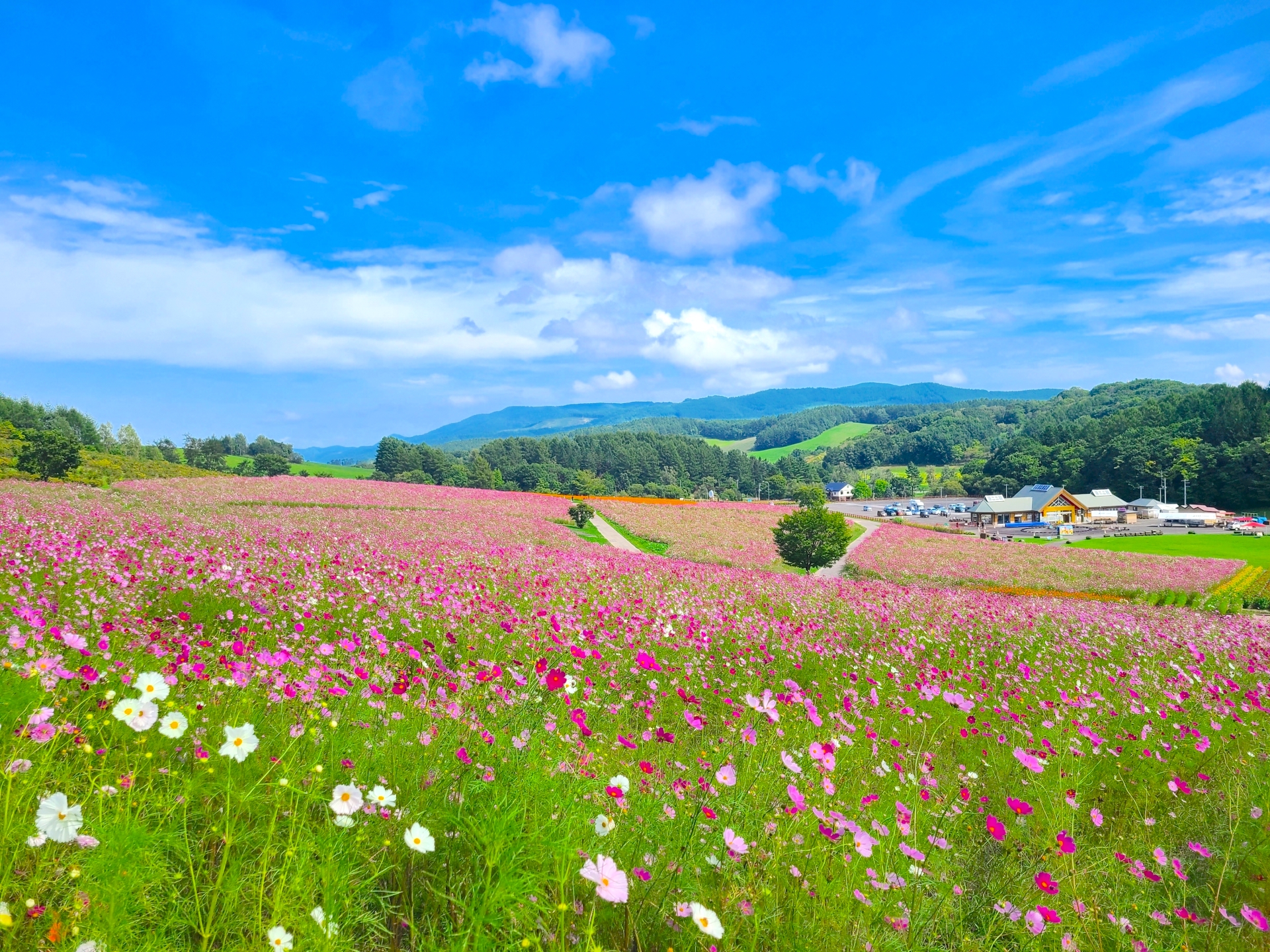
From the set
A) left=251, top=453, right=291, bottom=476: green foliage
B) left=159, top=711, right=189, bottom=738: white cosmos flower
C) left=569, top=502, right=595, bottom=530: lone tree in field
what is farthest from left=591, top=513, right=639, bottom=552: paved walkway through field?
left=251, top=453, right=291, bottom=476: green foliage

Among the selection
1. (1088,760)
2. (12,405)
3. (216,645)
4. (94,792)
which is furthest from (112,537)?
(12,405)

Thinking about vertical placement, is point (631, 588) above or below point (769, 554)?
above

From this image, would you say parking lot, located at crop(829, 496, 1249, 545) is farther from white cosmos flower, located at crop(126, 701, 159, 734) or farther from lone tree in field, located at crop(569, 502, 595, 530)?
white cosmos flower, located at crop(126, 701, 159, 734)

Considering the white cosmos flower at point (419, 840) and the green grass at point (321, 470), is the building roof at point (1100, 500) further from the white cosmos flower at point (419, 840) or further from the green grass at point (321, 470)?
the green grass at point (321, 470)

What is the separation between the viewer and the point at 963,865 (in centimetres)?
409

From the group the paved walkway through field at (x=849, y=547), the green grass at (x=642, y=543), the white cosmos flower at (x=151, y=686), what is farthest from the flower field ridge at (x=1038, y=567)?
the white cosmos flower at (x=151, y=686)

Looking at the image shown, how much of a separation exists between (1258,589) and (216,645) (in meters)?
39.1

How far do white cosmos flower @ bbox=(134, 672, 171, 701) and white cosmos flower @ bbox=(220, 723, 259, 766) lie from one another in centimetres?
39

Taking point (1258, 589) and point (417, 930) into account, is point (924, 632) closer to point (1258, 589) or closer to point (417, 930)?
point (417, 930)

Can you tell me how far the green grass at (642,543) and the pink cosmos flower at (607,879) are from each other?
30438mm

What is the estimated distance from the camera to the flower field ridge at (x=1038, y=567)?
100 feet

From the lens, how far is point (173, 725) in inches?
97.9

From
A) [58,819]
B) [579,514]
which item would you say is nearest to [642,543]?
→ [579,514]

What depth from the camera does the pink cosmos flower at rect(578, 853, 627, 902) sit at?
6.21ft
